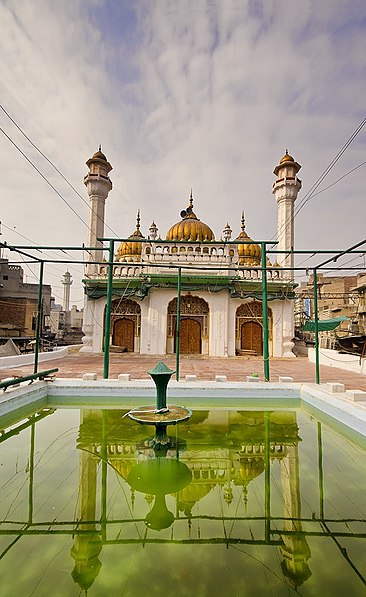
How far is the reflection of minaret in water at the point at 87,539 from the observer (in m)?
2.35

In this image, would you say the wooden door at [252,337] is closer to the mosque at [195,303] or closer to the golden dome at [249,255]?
the mosque at [195,303]

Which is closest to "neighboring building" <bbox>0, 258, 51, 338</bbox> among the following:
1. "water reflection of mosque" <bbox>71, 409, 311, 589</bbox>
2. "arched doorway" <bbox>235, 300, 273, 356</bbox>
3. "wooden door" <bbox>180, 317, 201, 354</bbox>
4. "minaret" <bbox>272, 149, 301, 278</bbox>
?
"wooden door" <bbox>180, 317, 201, 354</bbox>

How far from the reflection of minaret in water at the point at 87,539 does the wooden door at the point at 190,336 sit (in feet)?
56.3

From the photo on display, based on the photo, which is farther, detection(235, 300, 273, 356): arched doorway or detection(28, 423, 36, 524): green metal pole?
detection(235, 300, 273, 356): arched doorway

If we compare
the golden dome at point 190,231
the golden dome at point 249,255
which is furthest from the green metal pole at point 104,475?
the golden dome at point 249,255

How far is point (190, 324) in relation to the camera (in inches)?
840

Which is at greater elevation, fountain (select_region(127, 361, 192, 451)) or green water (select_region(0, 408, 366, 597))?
fountain (select_region(127, 361, 192, 451))

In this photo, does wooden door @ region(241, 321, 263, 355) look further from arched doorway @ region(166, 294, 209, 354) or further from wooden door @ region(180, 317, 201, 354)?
wooden door @ region(180, 317, 201, 354)

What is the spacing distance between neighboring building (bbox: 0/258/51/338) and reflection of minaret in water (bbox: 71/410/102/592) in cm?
3368

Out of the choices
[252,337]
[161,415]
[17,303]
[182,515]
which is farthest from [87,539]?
[17,303]

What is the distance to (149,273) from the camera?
20453mm

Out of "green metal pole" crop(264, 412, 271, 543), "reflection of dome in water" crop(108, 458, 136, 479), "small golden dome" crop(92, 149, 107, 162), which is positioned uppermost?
"small golden dome" crop(92, 149, 107, 162)

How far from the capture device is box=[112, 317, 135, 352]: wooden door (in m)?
21.7

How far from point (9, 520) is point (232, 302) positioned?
60.9 ft
